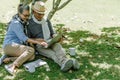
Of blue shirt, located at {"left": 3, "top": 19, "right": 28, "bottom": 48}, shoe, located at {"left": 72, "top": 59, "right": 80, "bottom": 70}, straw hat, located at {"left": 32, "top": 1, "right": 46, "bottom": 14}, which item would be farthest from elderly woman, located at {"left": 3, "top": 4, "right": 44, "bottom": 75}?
shoe, located at {"left": 72, "top": 59, "right": 80, "bottom": 70}

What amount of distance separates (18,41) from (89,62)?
147 centimetres

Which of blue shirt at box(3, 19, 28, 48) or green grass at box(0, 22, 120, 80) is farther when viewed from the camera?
blue shirt at box(3, 19, 28, 48)

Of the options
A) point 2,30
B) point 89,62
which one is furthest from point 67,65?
point 2,30

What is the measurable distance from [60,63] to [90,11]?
639cm

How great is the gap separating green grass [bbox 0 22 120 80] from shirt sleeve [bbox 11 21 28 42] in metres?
0.56

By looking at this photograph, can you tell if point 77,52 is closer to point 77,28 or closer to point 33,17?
point 33,17

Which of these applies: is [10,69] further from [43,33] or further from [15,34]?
[43,33]

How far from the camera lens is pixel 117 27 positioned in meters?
10.2

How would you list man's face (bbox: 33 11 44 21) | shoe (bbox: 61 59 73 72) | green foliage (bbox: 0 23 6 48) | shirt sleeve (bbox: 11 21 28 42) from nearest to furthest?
shoe (bbox: 61 59 73 72), shirt sleeve (bbox: 11 21 28 42), man's face (bbox: 33 11 44 21), green foliage (bbox: 0 23 6 48)

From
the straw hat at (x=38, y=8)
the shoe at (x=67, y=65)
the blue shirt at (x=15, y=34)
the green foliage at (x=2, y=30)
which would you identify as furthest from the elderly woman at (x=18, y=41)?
the green foliage at (x=2, y=30)

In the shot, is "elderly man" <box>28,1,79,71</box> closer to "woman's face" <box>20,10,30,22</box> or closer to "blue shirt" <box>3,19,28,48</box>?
"woman's face" <box>20,10,30,22</box>

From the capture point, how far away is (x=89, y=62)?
A: 7129mm

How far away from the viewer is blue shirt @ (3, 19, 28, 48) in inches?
263

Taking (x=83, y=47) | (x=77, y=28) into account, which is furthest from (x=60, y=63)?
(x=77, y=28)
